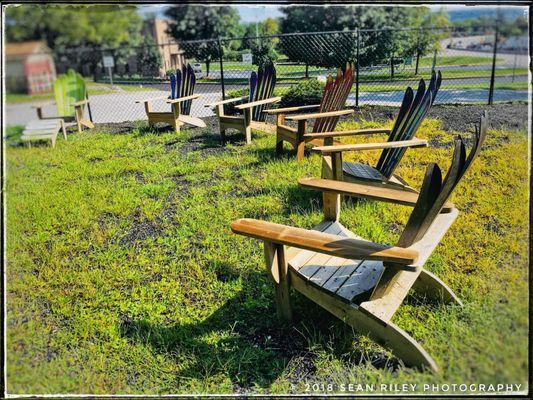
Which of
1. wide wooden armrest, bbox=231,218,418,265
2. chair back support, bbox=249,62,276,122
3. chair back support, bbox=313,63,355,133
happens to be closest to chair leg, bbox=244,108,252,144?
chair back support, bbox=249,62,276,122

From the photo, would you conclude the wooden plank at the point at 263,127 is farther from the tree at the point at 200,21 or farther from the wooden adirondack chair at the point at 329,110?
the tree at the point at 200,21

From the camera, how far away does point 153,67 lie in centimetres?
158

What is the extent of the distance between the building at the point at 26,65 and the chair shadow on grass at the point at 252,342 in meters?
1.38

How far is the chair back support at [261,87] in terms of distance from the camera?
4204mm

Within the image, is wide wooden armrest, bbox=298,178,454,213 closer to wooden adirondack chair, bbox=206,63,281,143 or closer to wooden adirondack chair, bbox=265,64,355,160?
wooden adirondack chair, bbox=265,64,355,160

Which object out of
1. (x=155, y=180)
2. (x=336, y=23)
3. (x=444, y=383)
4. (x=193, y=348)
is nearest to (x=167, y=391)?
(x=193, y=348)

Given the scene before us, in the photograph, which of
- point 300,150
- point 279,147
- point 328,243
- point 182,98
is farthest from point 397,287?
point 182,98

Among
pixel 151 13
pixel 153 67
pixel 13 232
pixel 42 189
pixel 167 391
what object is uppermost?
pixel 151 13

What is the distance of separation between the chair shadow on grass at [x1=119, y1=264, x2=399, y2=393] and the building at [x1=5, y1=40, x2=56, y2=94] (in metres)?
1.38

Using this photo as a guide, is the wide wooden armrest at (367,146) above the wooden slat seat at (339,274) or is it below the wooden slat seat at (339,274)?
above

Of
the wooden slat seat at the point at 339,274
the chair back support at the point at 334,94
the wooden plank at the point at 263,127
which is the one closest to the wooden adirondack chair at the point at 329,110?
the chair back support at the point at 334,94

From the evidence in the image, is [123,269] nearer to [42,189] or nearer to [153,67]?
[42,189]

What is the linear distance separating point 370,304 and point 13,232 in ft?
4.54

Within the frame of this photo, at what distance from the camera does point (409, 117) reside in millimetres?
3094
